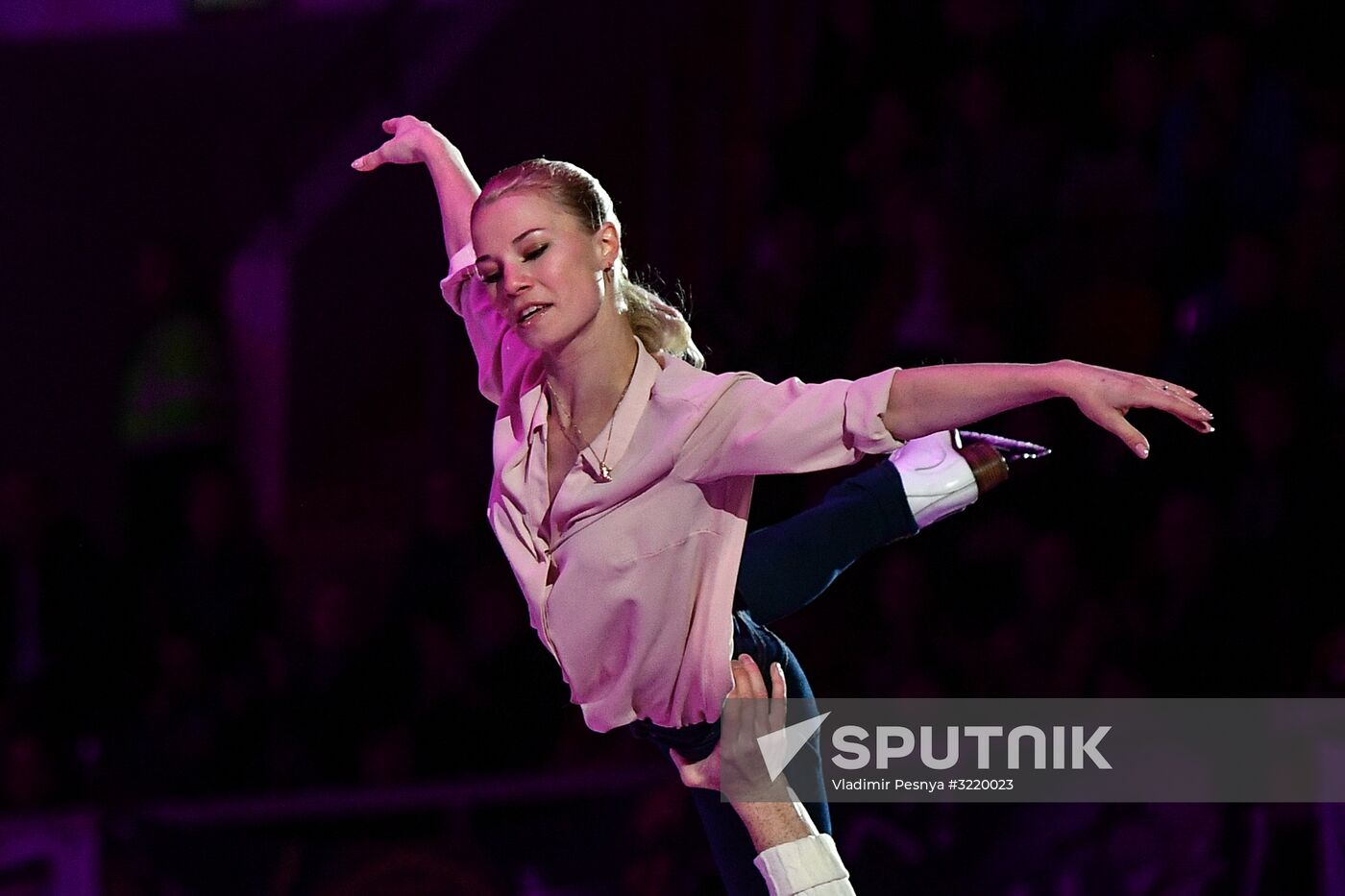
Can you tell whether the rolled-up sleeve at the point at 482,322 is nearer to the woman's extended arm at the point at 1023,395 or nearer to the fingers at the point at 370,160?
the fingers at the point at 370,160

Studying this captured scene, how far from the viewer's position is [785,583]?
302 centimetres

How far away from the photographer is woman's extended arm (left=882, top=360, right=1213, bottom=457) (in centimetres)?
220

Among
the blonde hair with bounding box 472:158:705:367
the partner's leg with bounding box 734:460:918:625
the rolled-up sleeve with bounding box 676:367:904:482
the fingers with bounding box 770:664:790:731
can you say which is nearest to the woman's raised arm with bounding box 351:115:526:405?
the blonde hair with bounding box 472:158:705:367

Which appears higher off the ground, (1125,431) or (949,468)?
(1125,431)

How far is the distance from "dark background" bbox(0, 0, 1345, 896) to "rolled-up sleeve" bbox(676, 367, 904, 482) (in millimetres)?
1918

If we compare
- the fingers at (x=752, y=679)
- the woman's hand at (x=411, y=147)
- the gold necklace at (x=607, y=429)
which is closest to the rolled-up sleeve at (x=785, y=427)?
the gold necklace at (x=607, y=429)

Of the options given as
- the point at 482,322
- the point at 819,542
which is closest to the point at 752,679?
the point at 819,542

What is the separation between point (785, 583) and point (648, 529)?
481mm

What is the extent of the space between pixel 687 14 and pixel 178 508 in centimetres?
276

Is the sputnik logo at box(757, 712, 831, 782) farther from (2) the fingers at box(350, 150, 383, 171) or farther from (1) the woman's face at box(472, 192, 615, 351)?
(2) the fingers at box(350, 150, 383, 171)

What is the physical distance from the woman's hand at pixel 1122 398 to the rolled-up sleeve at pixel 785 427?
0.27 m

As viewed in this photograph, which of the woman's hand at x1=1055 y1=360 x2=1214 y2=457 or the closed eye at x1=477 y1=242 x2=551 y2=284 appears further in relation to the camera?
the closed eye at x1=477 y1=242 x2=551 y2=284

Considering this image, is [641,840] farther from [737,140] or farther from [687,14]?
[687,14]

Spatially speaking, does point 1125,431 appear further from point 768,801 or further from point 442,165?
point 442,165
